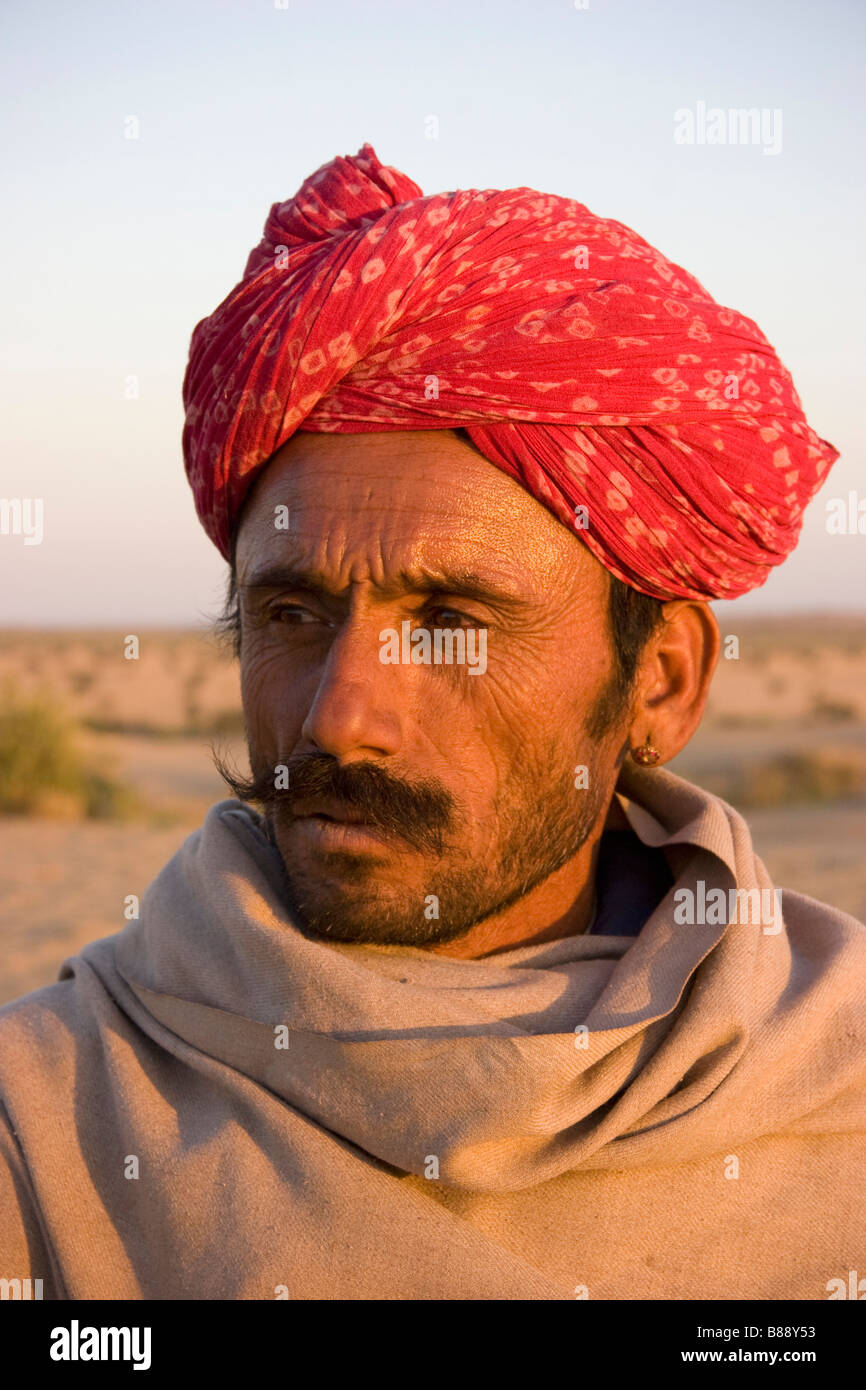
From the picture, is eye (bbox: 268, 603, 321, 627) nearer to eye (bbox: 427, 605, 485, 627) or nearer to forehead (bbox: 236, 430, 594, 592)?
forehead (bbox: 236, 430, 594, 592)

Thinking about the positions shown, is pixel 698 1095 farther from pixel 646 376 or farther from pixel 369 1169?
pixel 646 376

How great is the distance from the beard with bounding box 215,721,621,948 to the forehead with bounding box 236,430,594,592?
430 mm

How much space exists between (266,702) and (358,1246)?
1166mm

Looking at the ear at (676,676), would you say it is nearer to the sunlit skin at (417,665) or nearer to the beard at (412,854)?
the sunlit skin at (417,665)

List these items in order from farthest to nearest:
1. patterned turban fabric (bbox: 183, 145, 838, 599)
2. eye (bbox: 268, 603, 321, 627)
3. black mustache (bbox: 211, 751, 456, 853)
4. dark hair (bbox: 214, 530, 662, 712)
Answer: dark hair (bbox: 214, 530, 662, 712) < eye (bbox: 268, 603, 321, 627) < patterned turban fabric (bbox: 183, 145, 838, 599) < black mustache (bbox: 211, 751, 456, 853)

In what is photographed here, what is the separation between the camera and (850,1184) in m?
2.86

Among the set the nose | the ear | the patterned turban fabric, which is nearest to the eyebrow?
the nose

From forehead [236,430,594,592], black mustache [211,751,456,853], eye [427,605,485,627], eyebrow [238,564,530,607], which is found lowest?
black mustache [211,751,456,853]

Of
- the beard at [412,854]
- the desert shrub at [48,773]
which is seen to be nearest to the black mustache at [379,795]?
the beard at [412,854]

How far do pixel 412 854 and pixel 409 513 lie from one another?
2.39 feet

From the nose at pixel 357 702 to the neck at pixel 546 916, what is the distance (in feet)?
1.75

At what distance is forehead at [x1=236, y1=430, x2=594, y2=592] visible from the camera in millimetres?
2838

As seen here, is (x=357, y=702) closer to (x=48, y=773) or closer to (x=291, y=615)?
(x=291, y=615)

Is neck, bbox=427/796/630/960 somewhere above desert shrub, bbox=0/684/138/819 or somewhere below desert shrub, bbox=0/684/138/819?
below
